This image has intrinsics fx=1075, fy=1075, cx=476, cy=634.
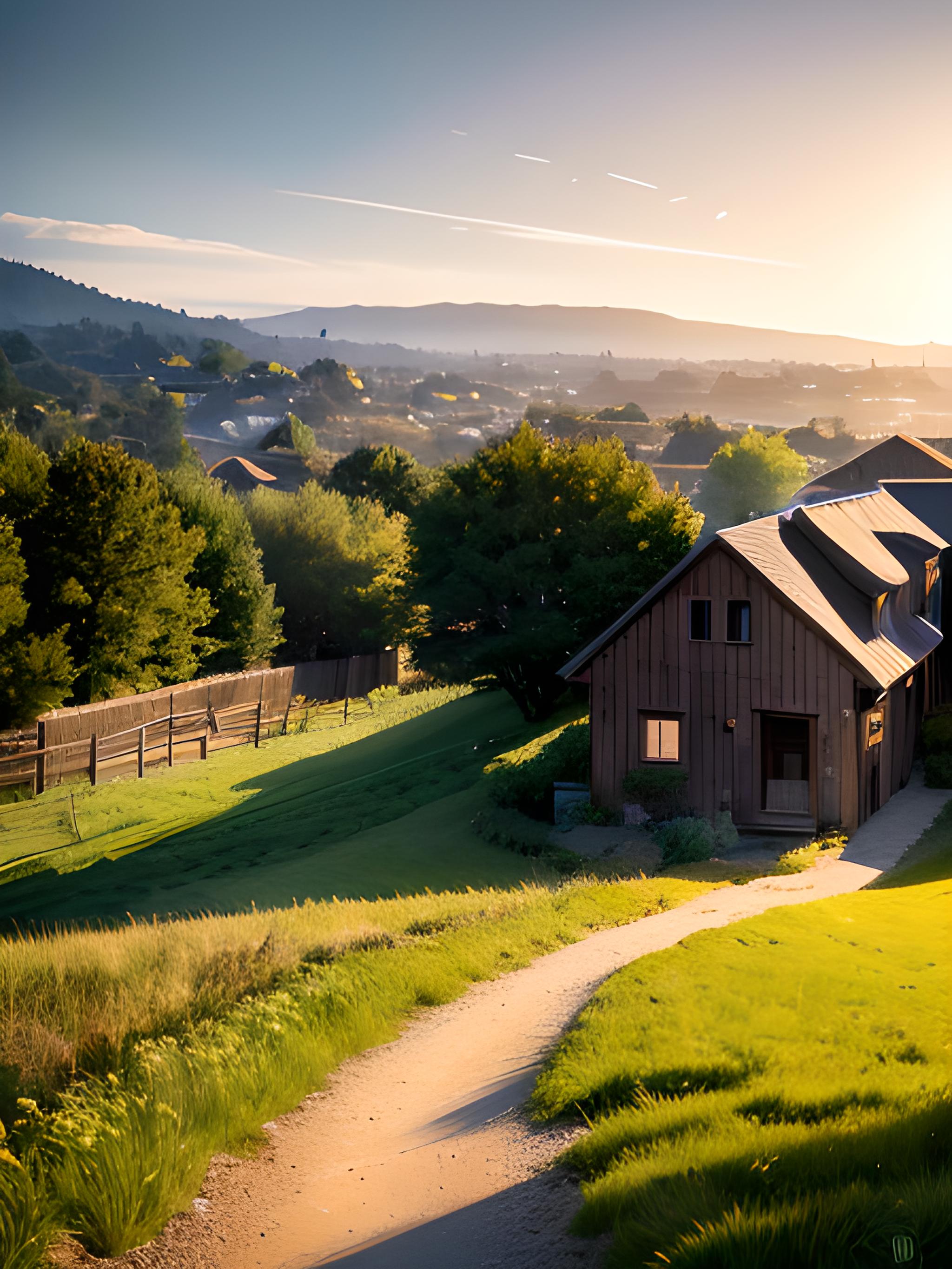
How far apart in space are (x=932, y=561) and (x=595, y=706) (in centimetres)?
1308

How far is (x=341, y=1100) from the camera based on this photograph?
10.4 meters

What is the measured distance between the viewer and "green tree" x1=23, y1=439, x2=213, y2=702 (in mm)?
45219

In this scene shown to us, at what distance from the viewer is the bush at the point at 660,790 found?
1064 inches

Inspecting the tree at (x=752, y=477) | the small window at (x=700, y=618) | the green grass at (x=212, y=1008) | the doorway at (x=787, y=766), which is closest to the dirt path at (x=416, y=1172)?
the green grass at (x=212, y=1008)

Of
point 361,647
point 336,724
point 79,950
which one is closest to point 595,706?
point 79,950

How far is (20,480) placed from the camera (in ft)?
147

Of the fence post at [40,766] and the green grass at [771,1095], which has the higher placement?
the green grass at [771,1095]

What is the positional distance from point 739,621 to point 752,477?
111759mm

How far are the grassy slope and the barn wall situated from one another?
485 centimetres

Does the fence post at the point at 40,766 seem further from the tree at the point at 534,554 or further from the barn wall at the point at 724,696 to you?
the barn wall at the point at 724,696

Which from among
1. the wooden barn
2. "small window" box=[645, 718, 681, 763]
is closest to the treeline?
"small window" box=[645, 718, 681, 763]

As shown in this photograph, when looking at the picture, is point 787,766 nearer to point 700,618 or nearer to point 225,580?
point 700,618

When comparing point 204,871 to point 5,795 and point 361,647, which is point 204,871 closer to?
point 5,795

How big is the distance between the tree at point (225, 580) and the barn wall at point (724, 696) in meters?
30.7
